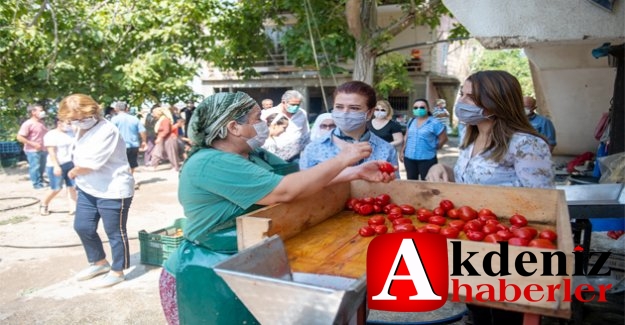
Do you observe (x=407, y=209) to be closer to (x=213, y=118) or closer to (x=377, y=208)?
(x=377, y=208)

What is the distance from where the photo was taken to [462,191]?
107 inches

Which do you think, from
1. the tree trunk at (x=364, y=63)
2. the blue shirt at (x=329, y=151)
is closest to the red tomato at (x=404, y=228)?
the blue shirt at (x=329, y=151)

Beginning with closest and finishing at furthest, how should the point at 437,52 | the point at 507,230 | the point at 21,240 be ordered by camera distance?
the point at 507,230 → the point at 21,240 → the point at 437,52

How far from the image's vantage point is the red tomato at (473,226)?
2316 mm

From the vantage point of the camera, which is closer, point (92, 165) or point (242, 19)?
point (92, 165)

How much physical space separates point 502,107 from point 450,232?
904mm

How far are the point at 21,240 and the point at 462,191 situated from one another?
249 inches

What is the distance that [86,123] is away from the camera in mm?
4535

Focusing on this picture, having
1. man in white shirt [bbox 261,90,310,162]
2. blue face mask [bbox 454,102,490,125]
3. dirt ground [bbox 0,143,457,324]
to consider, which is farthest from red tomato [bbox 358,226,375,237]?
man in white shirt [bbox 261,90,310,162]

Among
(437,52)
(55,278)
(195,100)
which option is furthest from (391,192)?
(437,52)

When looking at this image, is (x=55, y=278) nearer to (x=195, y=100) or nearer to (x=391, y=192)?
(x=391, y=192)

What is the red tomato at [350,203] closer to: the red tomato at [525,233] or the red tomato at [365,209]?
the red tomato at [365,209]

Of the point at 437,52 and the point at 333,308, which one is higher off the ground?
the point at 437,52

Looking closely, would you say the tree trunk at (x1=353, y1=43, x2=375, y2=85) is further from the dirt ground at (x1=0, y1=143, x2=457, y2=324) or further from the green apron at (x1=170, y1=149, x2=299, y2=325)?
the green apron at (x1=170, y1=149, x2=299, y2=325)
